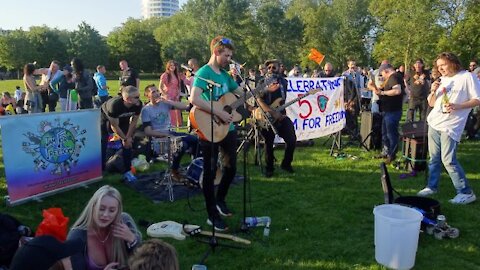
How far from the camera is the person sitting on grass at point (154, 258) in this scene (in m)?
2.07

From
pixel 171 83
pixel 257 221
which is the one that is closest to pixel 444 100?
pixel 257 221

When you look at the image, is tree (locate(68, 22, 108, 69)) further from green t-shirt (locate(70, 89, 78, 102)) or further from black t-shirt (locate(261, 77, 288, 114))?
black t-shirt (locate(261, 77, 288, 114))

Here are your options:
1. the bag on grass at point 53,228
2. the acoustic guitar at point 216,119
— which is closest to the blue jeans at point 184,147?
the acoustic guitar at point 216,119

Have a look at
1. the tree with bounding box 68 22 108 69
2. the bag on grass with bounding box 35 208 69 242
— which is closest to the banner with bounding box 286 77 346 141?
the bag on grass with bounding box 35 208 69 242

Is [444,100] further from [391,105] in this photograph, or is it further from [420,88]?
[420,88]

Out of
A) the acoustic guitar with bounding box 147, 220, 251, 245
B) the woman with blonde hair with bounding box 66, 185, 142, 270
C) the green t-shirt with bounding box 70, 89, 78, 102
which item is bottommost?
the acoustic guitar with bounding box 147, 220, 251, 245

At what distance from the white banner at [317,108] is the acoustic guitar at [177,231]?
4808 mm

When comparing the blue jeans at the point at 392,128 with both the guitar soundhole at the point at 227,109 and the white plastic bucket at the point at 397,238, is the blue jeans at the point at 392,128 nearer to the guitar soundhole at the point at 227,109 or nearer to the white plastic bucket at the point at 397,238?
the white plastic bucket at the point at 397,238

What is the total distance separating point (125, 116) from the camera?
6625 mm

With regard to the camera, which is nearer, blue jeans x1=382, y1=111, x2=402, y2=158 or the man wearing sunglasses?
the man wearing sunglasses

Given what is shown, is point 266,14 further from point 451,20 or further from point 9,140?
point 9,140

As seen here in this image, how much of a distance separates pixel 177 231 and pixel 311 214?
1.83m

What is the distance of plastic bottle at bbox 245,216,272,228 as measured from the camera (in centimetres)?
485

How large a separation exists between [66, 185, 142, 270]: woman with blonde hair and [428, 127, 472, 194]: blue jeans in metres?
4.33
